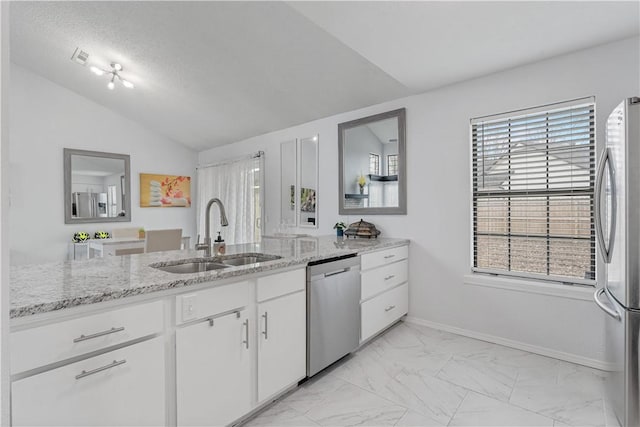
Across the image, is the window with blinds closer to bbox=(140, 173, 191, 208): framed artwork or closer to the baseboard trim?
the baseboard trim

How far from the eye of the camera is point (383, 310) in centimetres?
296

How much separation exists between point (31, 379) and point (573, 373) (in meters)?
3.08

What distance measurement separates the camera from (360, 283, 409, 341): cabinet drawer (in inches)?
107

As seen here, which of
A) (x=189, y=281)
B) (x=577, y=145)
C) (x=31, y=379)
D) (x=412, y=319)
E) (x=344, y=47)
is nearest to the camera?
(x=31, y=379)

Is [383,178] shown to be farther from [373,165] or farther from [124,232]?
[124,232]

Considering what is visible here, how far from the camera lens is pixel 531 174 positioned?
2709 mm

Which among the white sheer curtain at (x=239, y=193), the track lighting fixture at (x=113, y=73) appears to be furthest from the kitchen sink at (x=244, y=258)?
the track lighting fixture at (x=113, y=73)

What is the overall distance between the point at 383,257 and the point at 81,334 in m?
2.30

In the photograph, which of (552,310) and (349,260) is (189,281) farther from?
(552,310)

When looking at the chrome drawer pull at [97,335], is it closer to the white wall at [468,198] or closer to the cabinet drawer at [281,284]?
the cabinet drawer at [281,284]

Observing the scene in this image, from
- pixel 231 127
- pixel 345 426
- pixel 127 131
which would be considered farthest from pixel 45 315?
pixel 127 131

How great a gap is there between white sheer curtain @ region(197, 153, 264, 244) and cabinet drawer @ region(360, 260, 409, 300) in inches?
93.9

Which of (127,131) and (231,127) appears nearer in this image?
(231,127)

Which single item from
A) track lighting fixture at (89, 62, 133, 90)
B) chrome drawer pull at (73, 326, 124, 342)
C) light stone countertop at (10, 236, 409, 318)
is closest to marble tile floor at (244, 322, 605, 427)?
light stone countertop at (10, 236, 409, 318)
